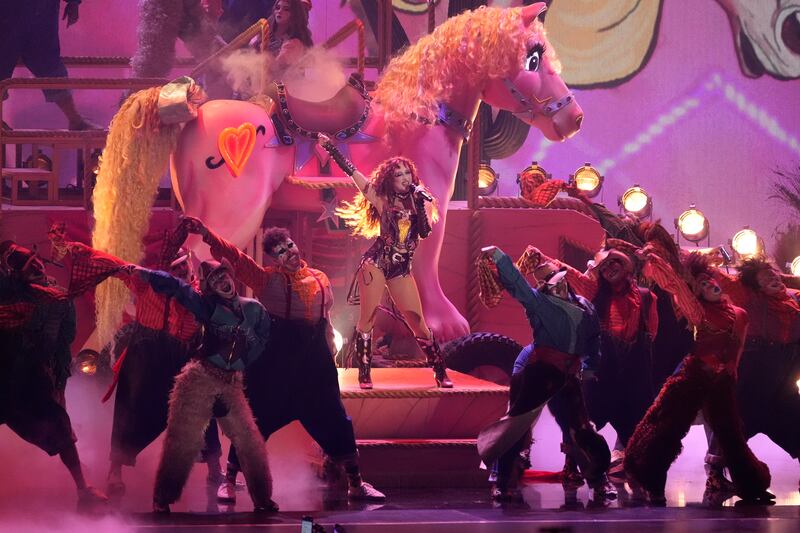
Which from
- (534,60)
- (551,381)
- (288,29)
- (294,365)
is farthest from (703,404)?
(288,29)

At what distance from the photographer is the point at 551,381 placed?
19.1ft

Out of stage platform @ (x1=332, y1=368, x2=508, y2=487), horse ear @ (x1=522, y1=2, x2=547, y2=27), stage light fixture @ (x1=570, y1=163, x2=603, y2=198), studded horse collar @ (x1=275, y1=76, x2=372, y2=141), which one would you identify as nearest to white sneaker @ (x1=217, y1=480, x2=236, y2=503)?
stage platform @ (x1=332, y1=368, x2=508, y2=487)

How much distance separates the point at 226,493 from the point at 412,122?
252cm

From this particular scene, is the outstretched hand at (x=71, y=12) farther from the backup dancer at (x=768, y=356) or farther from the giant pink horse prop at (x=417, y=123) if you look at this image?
the backup dancer at (x=768, y=356)

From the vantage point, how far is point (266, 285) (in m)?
5.90

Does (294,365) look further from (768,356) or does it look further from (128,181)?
(768,356)

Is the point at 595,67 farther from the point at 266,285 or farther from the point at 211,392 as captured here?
the point at 211,392

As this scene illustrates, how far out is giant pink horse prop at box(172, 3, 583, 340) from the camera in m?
6.93

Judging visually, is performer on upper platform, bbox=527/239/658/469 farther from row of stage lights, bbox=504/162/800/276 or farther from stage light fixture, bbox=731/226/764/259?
stage light fixture, bbox=731/226/764/259

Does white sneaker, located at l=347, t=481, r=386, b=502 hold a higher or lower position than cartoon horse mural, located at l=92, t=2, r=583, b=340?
lower

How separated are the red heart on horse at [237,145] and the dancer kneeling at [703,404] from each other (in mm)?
2394

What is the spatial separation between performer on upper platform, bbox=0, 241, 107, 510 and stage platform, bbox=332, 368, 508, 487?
53.7 inches

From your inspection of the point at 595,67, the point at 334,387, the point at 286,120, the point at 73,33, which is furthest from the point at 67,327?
the point at 595,67


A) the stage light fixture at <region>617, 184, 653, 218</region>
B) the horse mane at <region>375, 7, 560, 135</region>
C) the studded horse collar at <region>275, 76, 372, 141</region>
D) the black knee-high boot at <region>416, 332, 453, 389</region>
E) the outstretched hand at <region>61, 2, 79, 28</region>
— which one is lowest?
the black knee-high boot at <region>416, 332, 453, 389</region>
